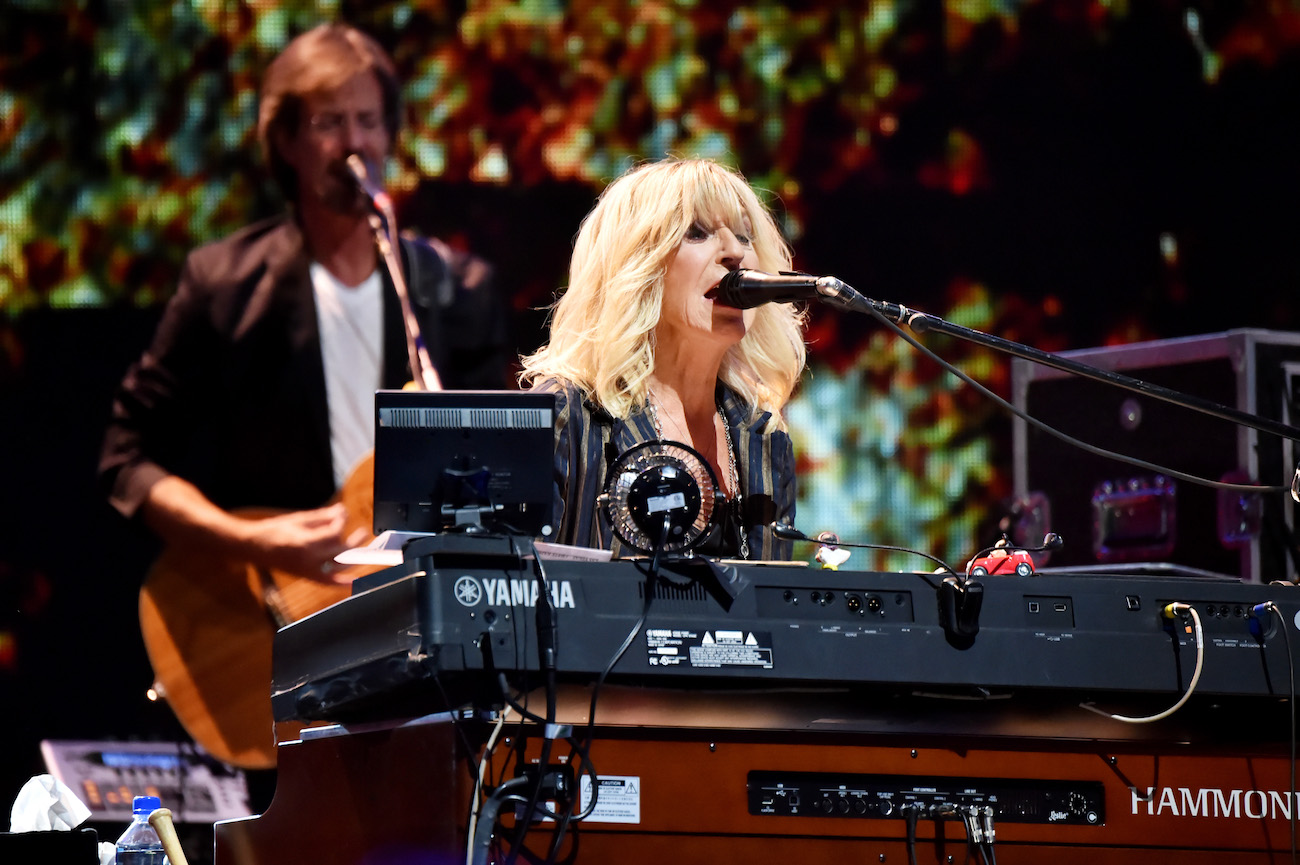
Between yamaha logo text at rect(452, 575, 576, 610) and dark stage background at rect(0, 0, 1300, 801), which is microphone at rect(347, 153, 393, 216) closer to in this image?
dark stage background at rect(0, 0, 1300, 801)

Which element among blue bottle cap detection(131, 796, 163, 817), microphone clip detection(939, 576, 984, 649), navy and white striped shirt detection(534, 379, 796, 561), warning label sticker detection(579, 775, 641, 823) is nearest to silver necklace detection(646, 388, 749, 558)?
navy and white striped shirt detection(534, 379, 796, 561)

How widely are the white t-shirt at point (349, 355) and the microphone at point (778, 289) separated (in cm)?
175

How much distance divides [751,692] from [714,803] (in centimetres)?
13

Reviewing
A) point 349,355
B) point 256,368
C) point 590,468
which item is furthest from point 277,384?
point 590,468


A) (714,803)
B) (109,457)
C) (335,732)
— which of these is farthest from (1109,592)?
(109,457)

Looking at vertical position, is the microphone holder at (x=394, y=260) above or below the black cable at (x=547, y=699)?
above

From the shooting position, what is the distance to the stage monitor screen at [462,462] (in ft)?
5.05

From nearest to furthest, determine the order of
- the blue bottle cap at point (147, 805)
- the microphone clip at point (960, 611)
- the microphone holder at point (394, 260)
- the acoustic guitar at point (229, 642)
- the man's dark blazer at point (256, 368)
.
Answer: the microphone clip at point (960, 611) → the blue bottle cap at point (147, 805) → the acoustic guitar at point (229, 642) → the man's dark blazer at point (256, 368) → the microphone holder at point (394, 260)

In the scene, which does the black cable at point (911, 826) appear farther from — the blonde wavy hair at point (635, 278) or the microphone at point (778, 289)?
the blonde wavy hair at point (635, 278)

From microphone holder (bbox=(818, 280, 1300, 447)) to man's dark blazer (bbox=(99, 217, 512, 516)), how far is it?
6.37 ft

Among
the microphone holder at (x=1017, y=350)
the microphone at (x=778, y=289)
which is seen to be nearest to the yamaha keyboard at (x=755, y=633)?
the microphone holder at (x=1017, y=350)

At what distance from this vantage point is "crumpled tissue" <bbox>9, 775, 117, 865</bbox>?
220 cm

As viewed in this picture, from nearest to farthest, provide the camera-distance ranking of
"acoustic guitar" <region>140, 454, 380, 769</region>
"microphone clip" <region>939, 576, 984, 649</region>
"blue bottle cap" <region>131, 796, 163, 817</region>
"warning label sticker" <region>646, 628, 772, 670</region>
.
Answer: "warning label sticker" <region>646, 628, 772, 670</region>, "microphone clip" <region>939, 576, 984, 649</region>, "blue bottle cap" <region>131, 796, 163, 817</region>, "acoustic guitar" <region>140, 454, 380, 769</region>

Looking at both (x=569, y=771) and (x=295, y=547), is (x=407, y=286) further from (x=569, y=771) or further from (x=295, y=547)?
(x=569, y=771)
